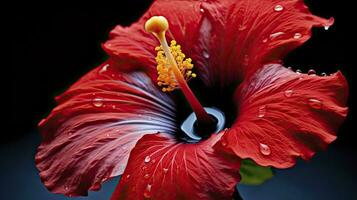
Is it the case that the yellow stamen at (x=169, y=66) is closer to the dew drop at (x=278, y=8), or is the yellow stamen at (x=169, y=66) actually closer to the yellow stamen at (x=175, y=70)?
the yellow stamen at (x=175, y=70)

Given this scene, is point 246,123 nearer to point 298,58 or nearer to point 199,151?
point 199,151

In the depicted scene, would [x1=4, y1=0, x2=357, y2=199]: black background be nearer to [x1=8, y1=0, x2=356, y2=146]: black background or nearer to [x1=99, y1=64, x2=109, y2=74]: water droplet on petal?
[x1=8, y1=0, x2=356, y2=146]: black background

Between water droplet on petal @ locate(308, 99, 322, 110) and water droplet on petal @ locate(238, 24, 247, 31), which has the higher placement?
water droplet on petal @ locate(238, 24, 247, 31)

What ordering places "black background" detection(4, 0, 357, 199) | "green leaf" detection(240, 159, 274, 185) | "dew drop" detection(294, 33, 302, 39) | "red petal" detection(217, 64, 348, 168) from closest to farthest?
"red petal" detection(217, 64, 348, 168) → "dew drop" detection(294, 33, 302, 39) → "green leaf" detection(240, 159, 274, 185) → "black background" detection(4, 0, 357, 199)

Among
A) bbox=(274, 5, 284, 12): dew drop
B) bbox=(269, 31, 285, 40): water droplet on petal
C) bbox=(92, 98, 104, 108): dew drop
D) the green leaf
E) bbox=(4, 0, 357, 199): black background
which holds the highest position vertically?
bbox=(274, 5, 284, 12): dew drop

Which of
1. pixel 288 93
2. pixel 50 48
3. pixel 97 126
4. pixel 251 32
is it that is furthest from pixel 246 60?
pixel 50 48

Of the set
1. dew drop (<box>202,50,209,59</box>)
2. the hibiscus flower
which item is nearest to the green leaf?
the hibiscus flower

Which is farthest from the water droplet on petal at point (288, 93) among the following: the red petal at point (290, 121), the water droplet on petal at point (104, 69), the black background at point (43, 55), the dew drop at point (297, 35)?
the black background at point (43, 55)
